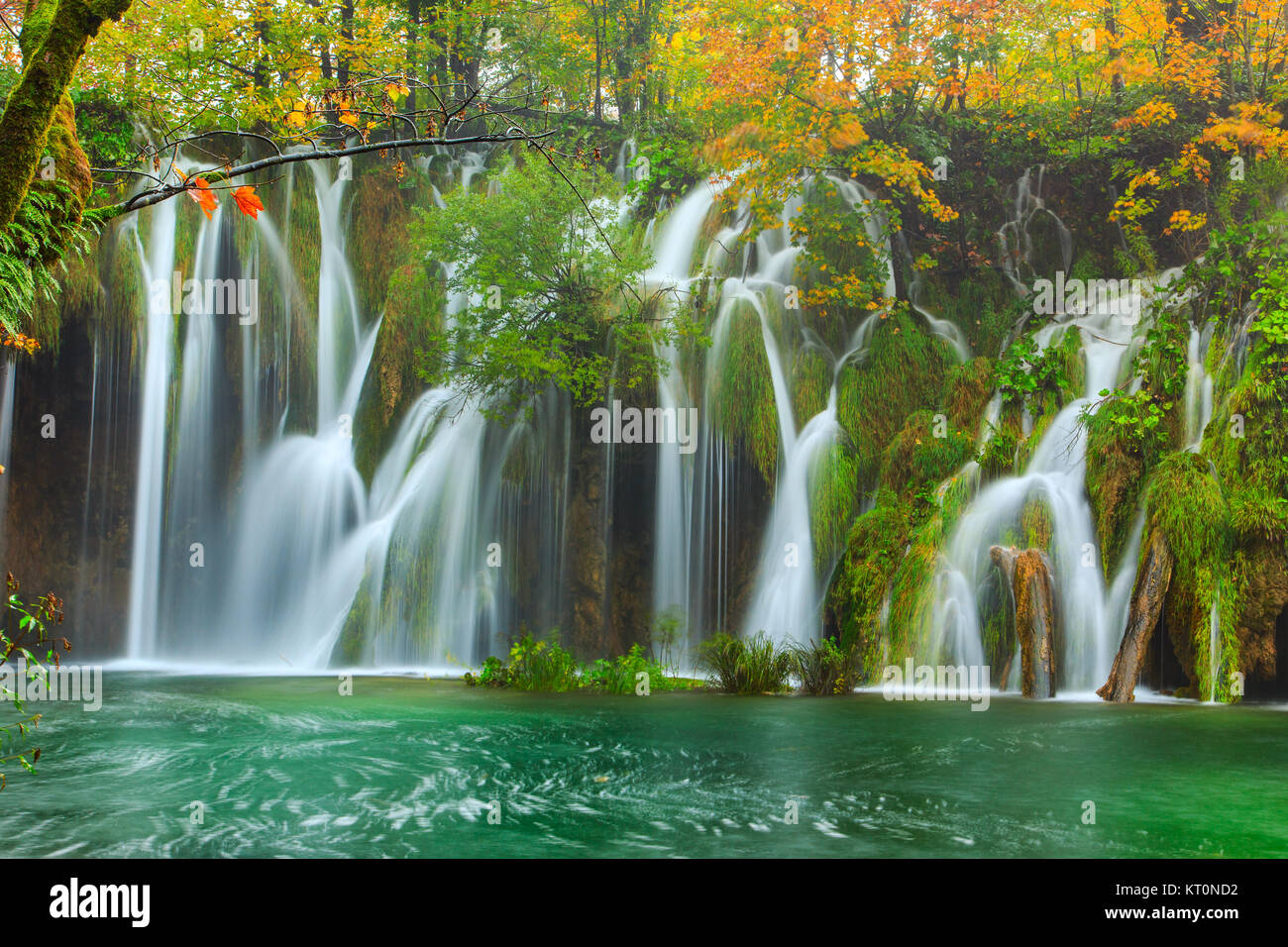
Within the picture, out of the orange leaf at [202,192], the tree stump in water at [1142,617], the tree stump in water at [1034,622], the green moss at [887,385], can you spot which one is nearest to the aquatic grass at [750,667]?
the tree stump in water at [1034,622]

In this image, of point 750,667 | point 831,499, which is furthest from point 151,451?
point 831,499

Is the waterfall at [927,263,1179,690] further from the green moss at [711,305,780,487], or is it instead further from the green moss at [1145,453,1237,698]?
the green moss at [711,305,780,487]

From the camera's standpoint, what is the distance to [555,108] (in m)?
23.8

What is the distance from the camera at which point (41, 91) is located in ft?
12.1

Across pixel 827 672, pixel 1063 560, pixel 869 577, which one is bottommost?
pixel 827 672

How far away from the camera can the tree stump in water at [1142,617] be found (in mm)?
10461

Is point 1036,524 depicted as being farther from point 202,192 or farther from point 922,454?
point 202,192

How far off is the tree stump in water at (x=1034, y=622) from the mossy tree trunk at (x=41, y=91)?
986 centimetres

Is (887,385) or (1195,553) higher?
(887,385)

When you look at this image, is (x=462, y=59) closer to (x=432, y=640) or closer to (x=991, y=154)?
(x=991, y=154)

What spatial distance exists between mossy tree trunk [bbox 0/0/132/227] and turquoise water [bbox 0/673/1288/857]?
3406 mm

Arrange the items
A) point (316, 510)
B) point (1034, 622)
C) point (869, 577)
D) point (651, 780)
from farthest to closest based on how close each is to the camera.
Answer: point (316, 510)
point (869, 577)
point (1034, 622)
point (651, 780)

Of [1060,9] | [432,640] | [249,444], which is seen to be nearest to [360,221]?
[249,444]

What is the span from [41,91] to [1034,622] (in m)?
10.1
